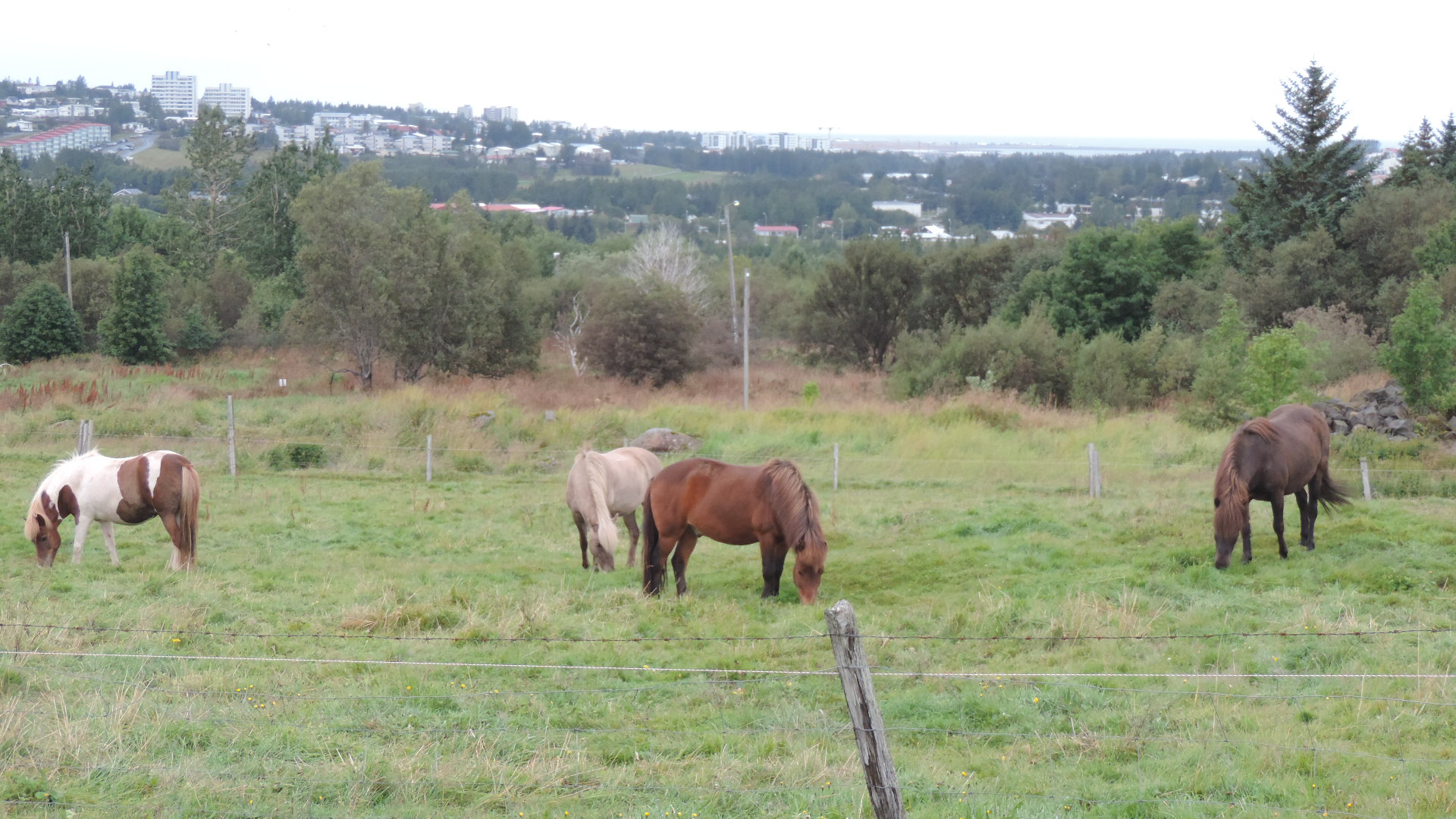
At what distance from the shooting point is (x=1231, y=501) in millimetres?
11320

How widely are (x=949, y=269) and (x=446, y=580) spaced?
39.1 meters

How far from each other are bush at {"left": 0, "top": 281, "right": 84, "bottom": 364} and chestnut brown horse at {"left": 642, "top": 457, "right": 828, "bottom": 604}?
3781 cm

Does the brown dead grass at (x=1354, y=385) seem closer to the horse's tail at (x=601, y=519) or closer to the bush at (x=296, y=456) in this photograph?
the horse's tail at (x=601, y=519)

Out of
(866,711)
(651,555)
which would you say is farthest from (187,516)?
(866,711)

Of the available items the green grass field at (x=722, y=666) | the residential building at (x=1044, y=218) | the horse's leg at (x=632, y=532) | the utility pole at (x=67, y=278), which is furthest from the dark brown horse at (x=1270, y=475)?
the residential building at (x=1044, y=218)

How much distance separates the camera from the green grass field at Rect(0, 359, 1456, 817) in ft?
18.2

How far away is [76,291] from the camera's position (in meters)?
46.2

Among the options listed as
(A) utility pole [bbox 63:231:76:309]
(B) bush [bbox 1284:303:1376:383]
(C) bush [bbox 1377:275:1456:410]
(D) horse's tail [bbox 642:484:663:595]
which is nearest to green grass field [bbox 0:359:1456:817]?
(D) horse's tail [bbox 642:484:663:595]

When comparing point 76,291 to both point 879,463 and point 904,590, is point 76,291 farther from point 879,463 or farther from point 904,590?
point 904,590

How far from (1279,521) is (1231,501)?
80 cm

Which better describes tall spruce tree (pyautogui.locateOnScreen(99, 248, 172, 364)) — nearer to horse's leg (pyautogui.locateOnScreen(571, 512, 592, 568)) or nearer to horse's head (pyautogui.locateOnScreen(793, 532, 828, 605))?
horse's leg (pyautogui.locateOnScreen(571, 512, 592, 568))

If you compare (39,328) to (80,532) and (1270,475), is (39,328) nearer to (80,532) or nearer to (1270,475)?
(80,532)

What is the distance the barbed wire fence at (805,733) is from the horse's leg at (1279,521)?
10.6 ft

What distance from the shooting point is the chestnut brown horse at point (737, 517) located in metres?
10.2
